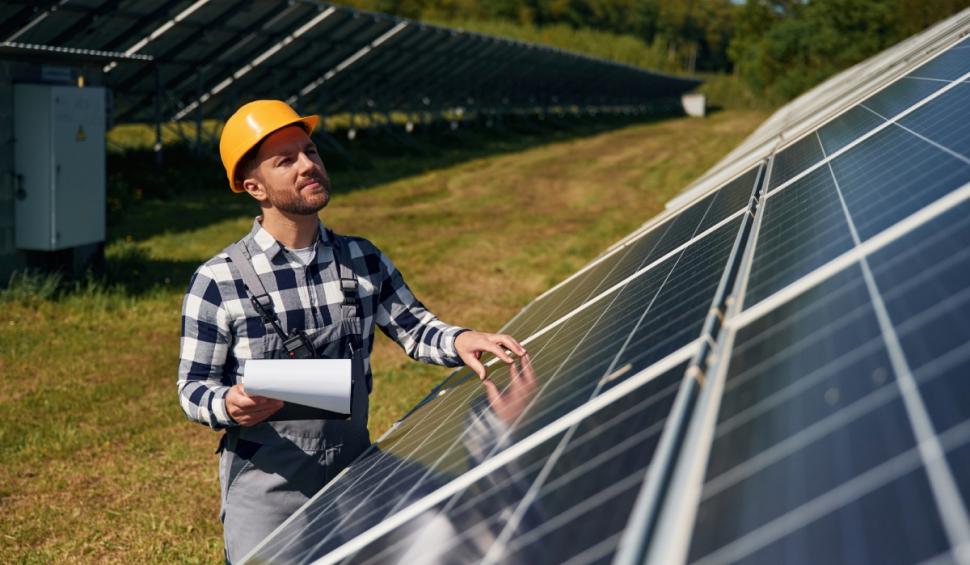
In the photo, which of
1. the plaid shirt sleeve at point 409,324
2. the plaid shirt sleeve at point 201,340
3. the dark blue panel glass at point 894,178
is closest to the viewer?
the dark blue panel glass at point 894,178

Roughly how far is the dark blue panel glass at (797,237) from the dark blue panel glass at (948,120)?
1.42 feet

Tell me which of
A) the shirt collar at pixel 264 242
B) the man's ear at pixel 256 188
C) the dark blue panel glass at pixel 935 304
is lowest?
the shirt collar at pixel 264 242

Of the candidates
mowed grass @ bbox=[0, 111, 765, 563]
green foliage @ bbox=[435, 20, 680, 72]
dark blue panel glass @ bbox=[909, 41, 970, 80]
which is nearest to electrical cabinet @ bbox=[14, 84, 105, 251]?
mowed grass @ bbox=[0, 111, 765, 563]

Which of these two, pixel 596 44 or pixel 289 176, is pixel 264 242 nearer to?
pixel 289 176

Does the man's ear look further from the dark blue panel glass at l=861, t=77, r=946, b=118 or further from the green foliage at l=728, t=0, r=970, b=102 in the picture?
the green foliage at l=728, t=0, r=970, b=102

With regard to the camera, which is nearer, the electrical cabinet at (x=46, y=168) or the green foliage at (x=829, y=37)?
the electrical cabinet at (x=46, y=168)

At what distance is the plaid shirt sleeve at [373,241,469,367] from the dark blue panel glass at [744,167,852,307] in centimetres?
133

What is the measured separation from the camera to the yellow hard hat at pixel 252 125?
364 centimetres

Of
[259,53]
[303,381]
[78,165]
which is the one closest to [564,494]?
[303,381]

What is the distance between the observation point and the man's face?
367 centimetres

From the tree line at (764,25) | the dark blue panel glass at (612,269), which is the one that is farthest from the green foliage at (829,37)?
the dark blue panel glass at (612,269)

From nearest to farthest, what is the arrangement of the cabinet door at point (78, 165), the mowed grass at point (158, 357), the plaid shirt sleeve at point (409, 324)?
1. the plaid shirt sleeve at point (409, 324)
2. the mowed grass at point (158, 357)
3. the cabinet door at point (78, 165)

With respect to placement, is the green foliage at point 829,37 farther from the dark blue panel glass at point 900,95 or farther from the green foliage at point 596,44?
the dark blue panel glass at point 900,95

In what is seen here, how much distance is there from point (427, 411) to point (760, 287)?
195 centimetres
